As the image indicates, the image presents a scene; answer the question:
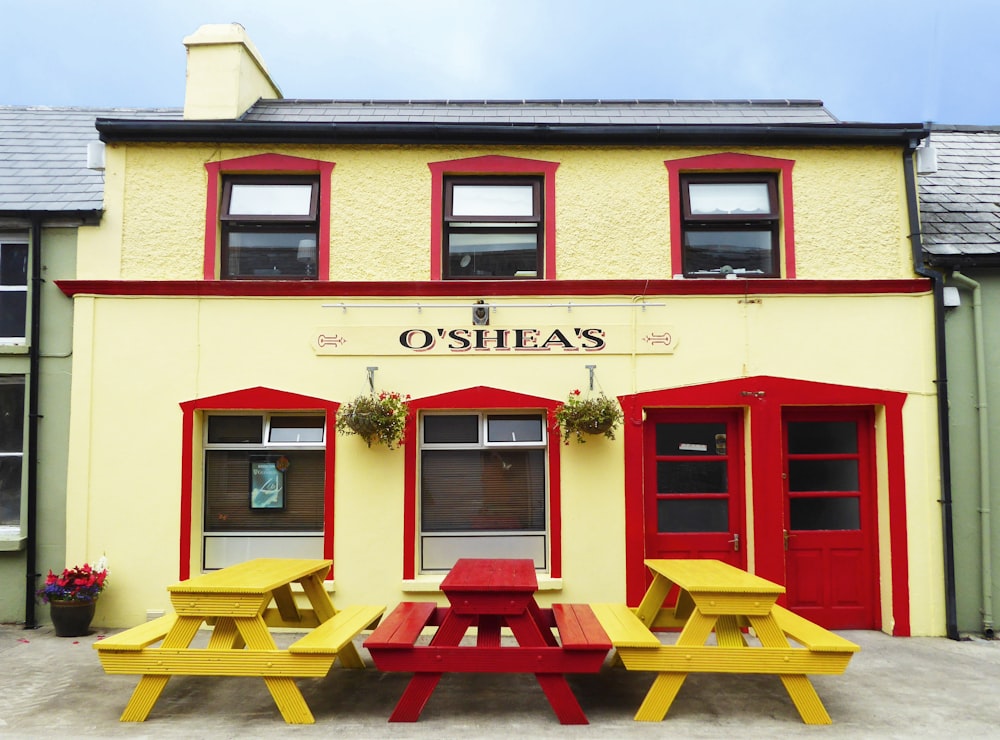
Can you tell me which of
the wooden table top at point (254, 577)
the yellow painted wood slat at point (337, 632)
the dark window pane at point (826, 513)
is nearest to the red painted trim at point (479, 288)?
the dark window pane at point (826, 513)

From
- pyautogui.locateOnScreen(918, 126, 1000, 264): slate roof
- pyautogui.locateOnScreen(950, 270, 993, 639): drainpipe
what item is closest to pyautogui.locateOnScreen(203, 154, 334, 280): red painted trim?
pyautogui.locateOnScreen(918, 126, 1000, 264): slate roof

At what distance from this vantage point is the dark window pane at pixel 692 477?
8.17 metres

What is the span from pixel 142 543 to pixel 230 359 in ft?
6.89

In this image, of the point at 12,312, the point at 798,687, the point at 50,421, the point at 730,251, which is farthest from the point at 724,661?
the point at 12,312

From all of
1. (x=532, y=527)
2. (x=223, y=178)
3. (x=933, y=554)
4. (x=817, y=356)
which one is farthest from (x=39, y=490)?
(x=933, y=554)

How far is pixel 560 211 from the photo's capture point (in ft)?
27.1

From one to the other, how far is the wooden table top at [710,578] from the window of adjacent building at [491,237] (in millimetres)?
3468

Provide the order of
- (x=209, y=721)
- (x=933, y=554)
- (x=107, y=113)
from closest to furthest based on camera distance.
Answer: (x=209, y=721) < (x=933, y=554) < (x=107, y=113)

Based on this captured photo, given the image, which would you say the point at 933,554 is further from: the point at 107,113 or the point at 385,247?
the point at 107,113

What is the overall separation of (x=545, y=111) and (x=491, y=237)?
2.72 m

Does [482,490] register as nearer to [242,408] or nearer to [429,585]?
[429,585]

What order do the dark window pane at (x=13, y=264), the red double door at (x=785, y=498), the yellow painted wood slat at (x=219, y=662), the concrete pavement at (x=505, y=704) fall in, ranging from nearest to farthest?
1. the concrete pavement at (x=505, y=704)
2. the yellow painted wood slat at (x=219, y=662)
3. the red double door at (x=785, y=498)
4. the dark window pane at (x=13, y=264)

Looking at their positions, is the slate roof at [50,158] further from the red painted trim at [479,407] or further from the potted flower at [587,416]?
the potted flower at [587,416]

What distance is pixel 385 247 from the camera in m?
8.20
